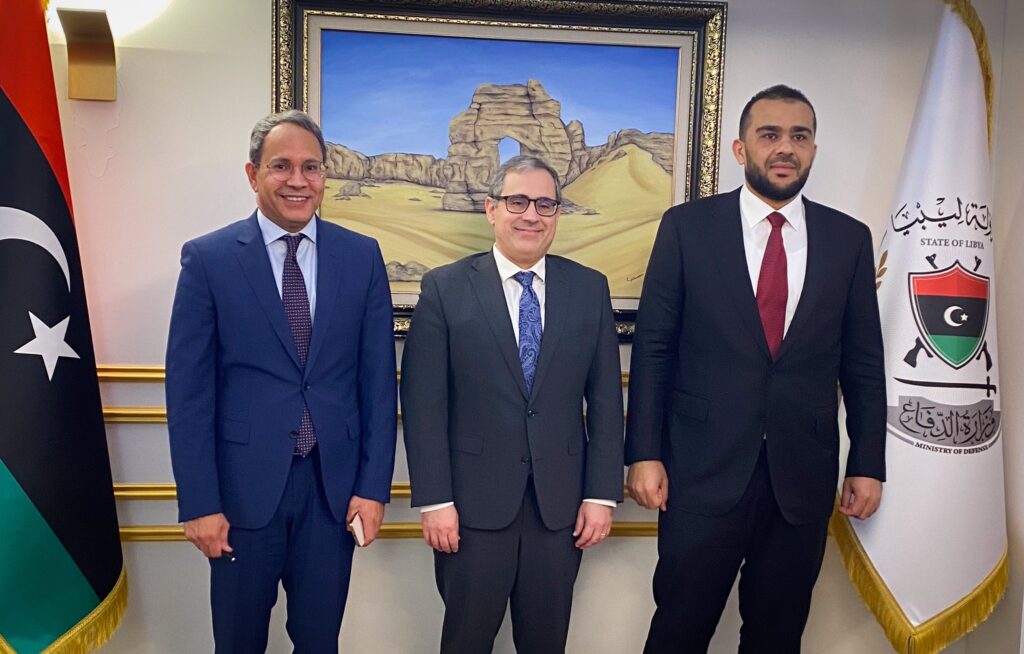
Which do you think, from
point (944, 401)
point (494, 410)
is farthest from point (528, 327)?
point (944, 401)

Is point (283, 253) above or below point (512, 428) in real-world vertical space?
above

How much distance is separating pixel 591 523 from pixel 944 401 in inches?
41.8

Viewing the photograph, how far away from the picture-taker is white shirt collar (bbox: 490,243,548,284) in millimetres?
1934

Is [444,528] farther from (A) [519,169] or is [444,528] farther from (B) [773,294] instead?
(B) [773,294]

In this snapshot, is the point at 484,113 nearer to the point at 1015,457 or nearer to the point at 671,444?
the point at 671,444

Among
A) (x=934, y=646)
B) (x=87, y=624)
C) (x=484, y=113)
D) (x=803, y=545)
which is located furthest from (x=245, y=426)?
(x=934, y=646)

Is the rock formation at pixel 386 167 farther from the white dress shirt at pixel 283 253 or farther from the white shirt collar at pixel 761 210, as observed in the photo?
the white shirt collar at pixel 761 210

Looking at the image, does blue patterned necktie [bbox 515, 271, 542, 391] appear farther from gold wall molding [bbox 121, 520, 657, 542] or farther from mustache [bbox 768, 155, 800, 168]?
gold wall molding [bbox 121, 520, 657, 542]

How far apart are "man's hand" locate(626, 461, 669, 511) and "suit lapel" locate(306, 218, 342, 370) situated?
2.71ft

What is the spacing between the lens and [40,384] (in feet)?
6.50

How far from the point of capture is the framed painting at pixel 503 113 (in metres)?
2.39

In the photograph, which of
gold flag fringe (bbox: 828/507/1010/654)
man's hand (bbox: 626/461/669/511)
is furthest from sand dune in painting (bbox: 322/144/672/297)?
gold flag fringe (bbox: 828/507/1010/654)

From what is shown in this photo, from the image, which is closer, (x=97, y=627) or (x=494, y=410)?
(x=494, y=410)

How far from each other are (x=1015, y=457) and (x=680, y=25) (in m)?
1.65
